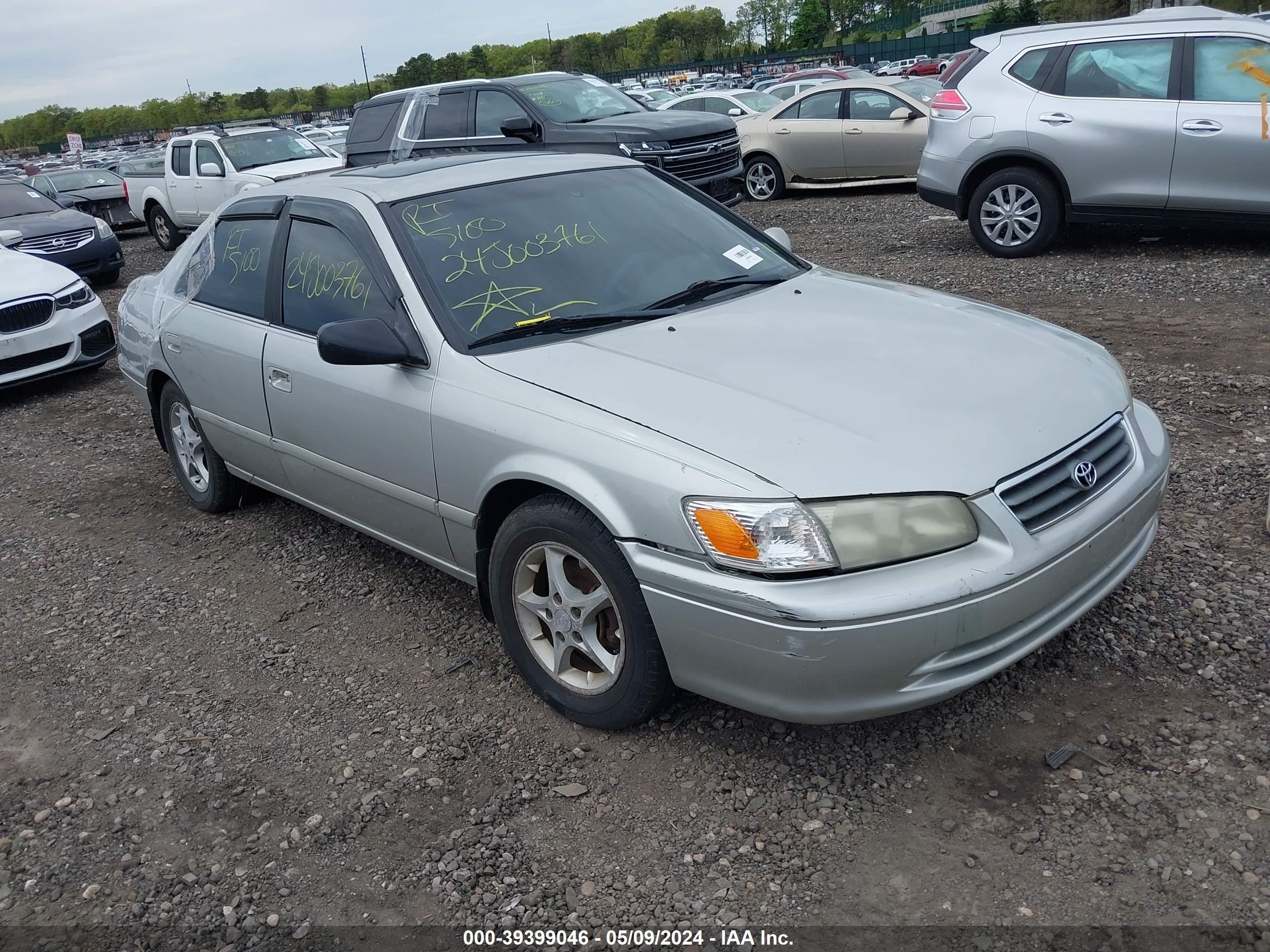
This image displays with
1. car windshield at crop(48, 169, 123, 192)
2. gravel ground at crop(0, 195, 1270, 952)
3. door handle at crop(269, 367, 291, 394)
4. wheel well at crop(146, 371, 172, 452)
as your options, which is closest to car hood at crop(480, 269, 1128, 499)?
gravel ground at crop(0, 195, 1270, 952)

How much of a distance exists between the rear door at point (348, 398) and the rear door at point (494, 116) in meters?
7.57

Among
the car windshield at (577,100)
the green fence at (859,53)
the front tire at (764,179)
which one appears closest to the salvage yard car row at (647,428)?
the car windshield at (577,100)

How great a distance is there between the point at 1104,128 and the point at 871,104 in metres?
5.41

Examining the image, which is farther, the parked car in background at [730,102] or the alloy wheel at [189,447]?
the parked car in background at [730,102]

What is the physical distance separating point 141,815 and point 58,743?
632 millimetres

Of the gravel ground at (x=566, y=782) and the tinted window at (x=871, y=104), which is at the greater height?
the tinted window at (x=871, y=104)

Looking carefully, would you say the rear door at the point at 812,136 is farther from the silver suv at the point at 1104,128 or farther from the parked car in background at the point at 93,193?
the parked car in background at the point at 93,193

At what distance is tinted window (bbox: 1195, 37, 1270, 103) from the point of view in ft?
24.2

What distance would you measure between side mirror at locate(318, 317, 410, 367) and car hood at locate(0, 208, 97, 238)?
11.0 metres

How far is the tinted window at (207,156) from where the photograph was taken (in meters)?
14.4

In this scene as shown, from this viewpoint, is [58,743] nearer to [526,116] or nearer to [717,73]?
[526,116]

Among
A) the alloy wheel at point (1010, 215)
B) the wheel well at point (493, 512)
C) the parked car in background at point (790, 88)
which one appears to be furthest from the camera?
the parked car in background at point (790, 88)

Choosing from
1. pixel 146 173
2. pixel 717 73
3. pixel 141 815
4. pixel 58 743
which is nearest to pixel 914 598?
pixel 141 815

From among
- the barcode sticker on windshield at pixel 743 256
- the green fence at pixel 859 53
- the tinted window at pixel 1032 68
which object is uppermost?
the green fence at pixel 859 53
